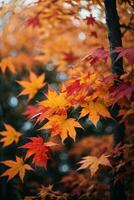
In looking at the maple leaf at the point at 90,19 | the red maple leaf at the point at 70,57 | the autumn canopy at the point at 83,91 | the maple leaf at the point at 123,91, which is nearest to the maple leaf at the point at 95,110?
the autumn canopy at the point at 83,91

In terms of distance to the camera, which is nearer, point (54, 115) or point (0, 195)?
point (54, 115)

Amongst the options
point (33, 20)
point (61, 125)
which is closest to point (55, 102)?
point (61, 125)

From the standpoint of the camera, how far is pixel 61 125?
81.2 inches

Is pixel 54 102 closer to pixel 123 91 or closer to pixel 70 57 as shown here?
pixel 123 91

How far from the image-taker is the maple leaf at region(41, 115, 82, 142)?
203 cm

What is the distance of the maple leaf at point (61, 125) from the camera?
203cm

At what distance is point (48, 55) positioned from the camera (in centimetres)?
452

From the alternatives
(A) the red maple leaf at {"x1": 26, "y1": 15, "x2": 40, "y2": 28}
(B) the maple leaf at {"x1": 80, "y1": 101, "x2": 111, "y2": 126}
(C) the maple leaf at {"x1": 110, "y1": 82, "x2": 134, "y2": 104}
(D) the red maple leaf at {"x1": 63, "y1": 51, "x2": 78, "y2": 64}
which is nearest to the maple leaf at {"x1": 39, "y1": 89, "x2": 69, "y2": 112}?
(B) the maple leaf at {"x1": 80, "y1": 101, "x2": 111, "y2": 126}

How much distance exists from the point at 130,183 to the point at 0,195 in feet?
9.28

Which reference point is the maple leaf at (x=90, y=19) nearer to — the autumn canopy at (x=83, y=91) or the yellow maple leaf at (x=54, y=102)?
the autumn canopy at (x=83, y=91)

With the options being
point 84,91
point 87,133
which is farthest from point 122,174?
point 87,133

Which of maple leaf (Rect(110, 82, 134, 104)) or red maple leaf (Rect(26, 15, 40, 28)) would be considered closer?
maple leaf (Rect(110, 82, 134, 104))

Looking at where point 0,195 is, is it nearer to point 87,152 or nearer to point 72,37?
point 87,152

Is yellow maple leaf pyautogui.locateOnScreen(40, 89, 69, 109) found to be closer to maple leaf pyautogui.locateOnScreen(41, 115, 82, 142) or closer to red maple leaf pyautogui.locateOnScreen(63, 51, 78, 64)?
maple leaf pyautogui.locateOnScreen(41, 115, 82, 142)
